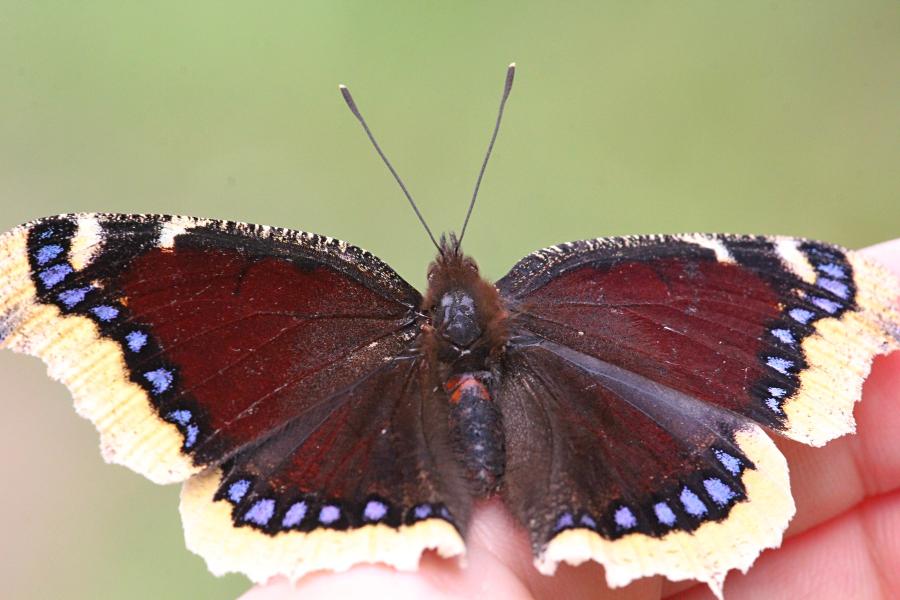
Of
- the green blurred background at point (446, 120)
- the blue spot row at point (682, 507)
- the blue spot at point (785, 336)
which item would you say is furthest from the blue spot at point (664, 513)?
the green blurred background at point (446, 120)

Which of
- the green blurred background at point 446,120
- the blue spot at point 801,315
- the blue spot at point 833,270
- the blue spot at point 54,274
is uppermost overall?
the green blurred background at point 446,120

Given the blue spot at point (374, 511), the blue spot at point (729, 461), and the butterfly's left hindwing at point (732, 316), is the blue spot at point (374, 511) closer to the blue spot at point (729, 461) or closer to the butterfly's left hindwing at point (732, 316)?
the butterfly's left hindwing at point (732, 316)

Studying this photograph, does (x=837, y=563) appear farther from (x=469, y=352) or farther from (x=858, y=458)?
(x=469, y=352)

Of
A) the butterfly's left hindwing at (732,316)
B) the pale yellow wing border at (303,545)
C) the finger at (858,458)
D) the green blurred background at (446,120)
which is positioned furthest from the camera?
the green blurred background at (446,120)

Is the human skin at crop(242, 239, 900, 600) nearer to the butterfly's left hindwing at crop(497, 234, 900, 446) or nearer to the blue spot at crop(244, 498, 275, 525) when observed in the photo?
the butterfly's left hindwing at crop(497, 234, 900, 446)

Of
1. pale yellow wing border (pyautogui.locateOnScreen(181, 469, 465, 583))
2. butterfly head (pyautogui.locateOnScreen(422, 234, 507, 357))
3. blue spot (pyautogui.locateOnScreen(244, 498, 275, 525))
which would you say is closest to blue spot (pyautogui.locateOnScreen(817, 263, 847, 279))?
butterfly head (pyautogui.locateOnScreen(422, 234, 507, 357))

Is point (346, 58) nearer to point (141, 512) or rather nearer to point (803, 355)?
point (141, 512)

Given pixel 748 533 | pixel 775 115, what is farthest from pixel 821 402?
pixel 775 115
